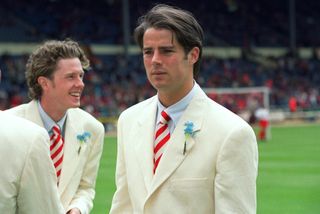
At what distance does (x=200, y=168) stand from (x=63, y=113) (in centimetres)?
184

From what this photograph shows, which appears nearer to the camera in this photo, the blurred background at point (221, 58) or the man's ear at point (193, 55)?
the man's ear at point (193, 55)

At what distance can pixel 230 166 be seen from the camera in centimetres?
400

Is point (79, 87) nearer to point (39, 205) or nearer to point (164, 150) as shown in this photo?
point (164, 150)

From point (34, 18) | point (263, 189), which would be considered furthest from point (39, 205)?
point (34, 18)

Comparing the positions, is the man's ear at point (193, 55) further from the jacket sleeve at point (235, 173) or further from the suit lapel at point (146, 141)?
the jacket sleeve at point (235, 173)

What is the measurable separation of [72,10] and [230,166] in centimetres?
4396

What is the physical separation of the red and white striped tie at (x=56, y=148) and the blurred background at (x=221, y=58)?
14.7 m

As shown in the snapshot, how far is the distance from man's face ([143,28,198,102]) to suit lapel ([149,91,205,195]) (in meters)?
0.16

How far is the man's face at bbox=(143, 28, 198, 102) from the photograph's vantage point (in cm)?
412

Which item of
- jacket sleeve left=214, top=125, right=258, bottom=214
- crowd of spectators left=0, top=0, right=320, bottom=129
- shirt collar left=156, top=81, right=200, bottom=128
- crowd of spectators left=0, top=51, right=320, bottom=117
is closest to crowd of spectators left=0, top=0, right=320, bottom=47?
crowd of spectators left=0, top=0, right=320, bottom=129

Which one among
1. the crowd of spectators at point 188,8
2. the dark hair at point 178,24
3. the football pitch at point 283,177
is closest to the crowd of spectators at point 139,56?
the crowd of spectators at point 188,8

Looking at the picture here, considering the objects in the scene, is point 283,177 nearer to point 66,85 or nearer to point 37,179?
point 66,85

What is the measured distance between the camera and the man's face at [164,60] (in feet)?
13.5

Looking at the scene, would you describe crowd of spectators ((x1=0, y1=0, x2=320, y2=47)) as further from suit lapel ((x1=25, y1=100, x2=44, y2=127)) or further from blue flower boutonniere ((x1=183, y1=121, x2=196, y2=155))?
blue flower boutonniere ((x1=183, y1=121, x2=196, y2=155))
